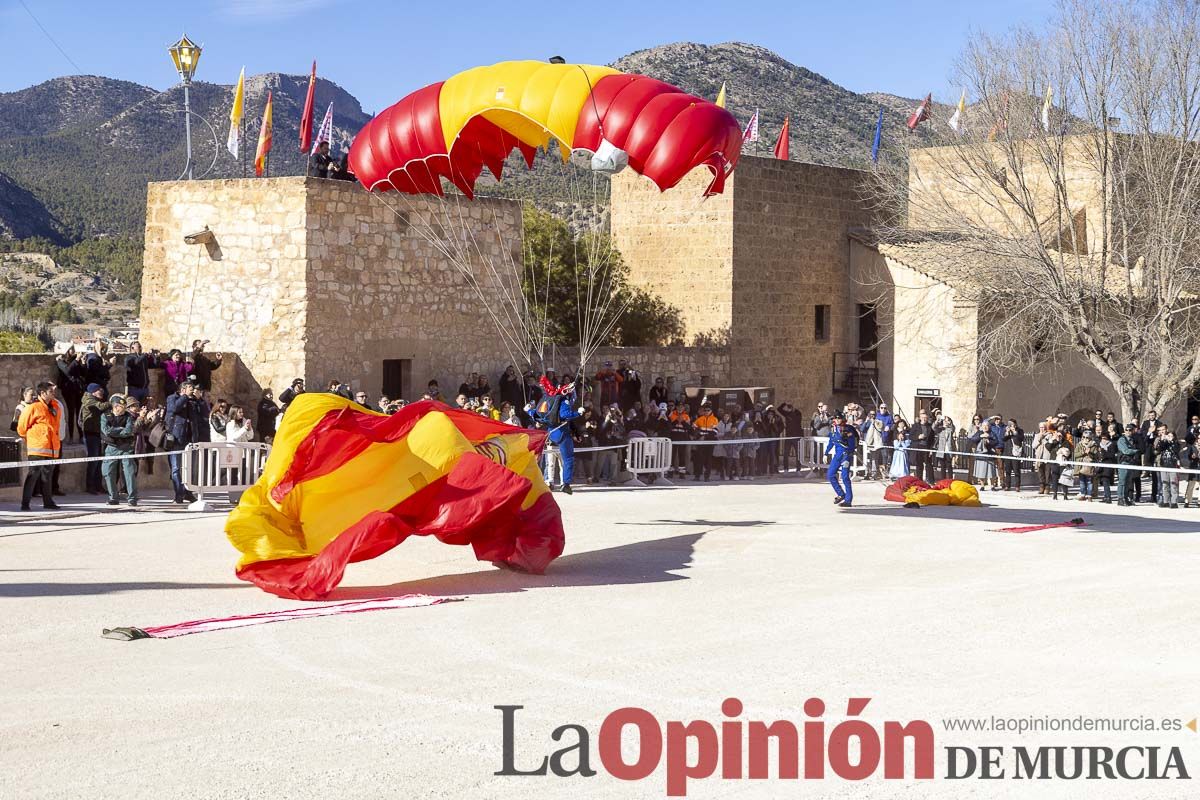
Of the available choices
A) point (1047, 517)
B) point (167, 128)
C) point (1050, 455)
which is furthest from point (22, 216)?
point (1047, 517)

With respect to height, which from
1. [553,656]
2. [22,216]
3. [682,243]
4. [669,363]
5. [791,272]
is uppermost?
[22,216]

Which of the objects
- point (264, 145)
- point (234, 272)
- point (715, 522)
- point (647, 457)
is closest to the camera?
point (715, 522)

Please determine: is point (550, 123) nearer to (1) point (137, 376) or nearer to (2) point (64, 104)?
(1) point (137, 376)

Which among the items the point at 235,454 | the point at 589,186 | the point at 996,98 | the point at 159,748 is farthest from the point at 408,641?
the point at 589,186

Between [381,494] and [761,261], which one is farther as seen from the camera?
[761,261]

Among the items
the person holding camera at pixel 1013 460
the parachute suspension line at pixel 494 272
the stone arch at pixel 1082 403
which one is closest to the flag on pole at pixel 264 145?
the parachute suspension line at pixel 494 272

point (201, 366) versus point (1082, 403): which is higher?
point (201, 366)

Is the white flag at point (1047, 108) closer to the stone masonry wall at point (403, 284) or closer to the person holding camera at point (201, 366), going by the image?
the stone masonry wall at point (403, 284)

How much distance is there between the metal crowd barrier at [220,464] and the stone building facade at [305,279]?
3.66m

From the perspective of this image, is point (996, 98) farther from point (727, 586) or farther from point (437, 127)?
point (727, 586)

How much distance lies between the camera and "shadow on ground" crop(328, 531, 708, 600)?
1091cm

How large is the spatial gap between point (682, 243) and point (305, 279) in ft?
39.7

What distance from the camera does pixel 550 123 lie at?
1311 cm

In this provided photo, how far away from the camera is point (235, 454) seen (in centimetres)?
1625
